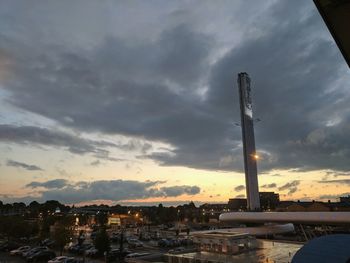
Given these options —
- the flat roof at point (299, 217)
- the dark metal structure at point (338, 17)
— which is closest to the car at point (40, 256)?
the flat roof at point (299, 217)

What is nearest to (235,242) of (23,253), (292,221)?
(292,221)

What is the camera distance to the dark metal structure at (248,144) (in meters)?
63.9

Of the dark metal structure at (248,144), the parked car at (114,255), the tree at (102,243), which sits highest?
the dark metal structure at (248,144)

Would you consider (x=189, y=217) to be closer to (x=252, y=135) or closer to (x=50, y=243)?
(x=252, y=135)

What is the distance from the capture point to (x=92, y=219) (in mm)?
114875

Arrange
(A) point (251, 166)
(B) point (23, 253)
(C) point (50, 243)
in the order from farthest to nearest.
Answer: (A) point (251, 166) < (C) point (50, 243) < (B) point (23, 253)

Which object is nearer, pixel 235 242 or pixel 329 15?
pixel 329 15

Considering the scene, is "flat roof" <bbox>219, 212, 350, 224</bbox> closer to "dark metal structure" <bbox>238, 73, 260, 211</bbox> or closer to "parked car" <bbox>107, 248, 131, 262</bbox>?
"parked car" <bbox>107, 248, 131, 262</bbox>

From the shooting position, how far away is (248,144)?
214 ft

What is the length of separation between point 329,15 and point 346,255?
16187mm

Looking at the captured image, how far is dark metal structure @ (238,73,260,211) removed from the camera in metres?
63.9

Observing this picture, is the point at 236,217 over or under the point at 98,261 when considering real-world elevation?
over

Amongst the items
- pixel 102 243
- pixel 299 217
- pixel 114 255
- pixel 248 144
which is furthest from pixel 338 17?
pixel 248 144

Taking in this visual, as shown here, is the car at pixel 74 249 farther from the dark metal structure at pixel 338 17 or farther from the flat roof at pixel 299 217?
the dark metal structure at pixel 338 17
